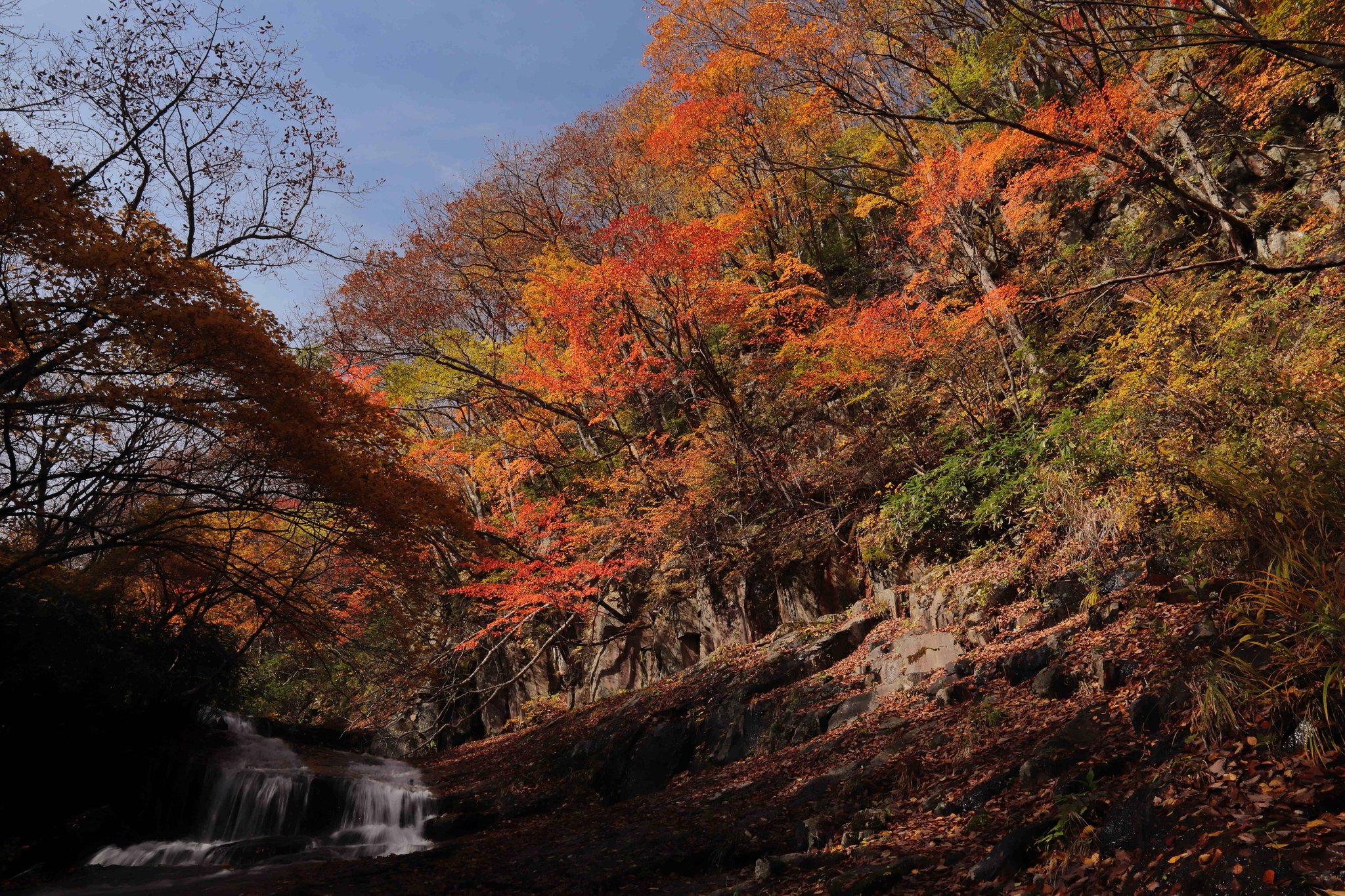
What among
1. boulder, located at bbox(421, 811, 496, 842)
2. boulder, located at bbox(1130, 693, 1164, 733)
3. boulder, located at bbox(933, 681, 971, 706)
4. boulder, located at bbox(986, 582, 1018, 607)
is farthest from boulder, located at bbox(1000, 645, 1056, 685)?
boulder, located at bbox(421, 811, 496, 842)

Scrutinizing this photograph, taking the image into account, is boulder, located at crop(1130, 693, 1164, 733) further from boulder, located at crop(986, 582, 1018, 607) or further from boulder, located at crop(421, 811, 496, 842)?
boulder, located at crop(421, 811, 496, 842)

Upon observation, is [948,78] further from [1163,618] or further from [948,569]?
[1163,618]

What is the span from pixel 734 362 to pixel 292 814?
1378 centimetres

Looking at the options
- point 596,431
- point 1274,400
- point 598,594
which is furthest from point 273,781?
point 1274,400

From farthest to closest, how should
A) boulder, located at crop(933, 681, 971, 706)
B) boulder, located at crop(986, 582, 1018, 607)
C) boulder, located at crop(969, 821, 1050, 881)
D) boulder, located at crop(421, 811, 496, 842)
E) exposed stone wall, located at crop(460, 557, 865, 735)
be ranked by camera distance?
exposed stone wall, located at crop(460, 557, 865, 735) → boulder, located at crop(421, 811, 496, 842) → boulder, located at crop(986, 582, 1018, 607) → boulder, located at crop(933, 681, 971, 706) → boulder, located at crop(969, 821, 1050, 881)

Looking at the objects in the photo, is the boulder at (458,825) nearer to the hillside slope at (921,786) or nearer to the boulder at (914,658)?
the hillside slope at (921,786)

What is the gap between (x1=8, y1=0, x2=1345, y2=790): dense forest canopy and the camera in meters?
7.09

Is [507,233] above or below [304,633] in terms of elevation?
above

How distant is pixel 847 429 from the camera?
44.2 ft

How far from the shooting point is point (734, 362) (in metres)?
18.5

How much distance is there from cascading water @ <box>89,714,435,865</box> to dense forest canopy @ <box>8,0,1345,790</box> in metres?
2.32

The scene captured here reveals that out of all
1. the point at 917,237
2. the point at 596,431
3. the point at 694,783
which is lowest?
the point at 694,783

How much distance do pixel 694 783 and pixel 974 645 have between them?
398 cm

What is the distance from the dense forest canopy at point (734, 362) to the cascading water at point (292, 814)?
7.61 ft
